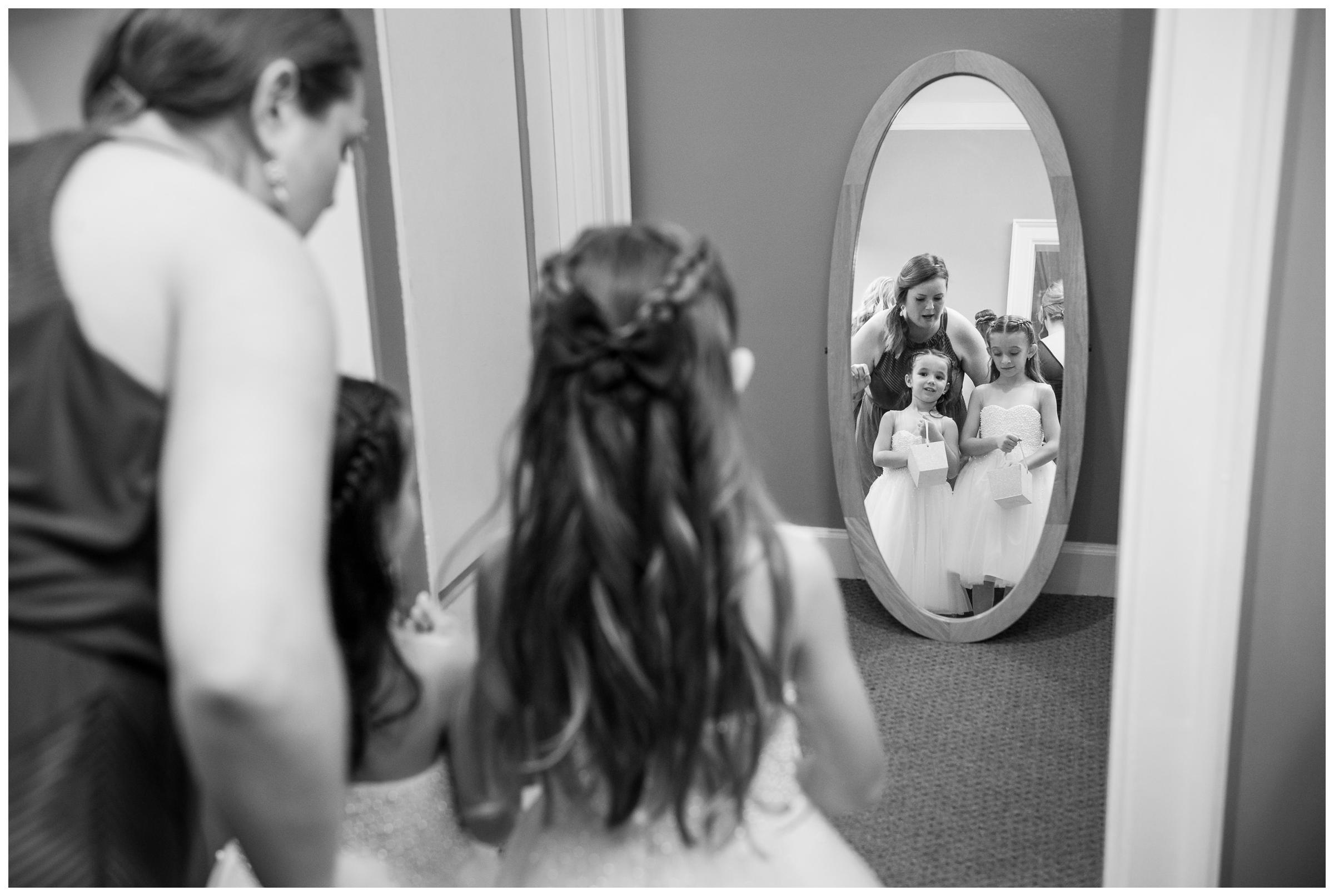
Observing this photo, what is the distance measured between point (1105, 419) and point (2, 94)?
2564 mm

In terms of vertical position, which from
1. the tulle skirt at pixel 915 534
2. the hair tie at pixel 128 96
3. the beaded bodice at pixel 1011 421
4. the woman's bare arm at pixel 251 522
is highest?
the hair tie at pixel 128 96

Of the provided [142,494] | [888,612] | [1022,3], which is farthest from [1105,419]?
[142,494]

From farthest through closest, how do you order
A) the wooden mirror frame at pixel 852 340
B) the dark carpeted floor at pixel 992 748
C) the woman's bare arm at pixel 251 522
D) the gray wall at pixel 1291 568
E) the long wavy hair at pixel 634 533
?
the wooden mirror frame at pixel 852 340 → the dark carpeted floor at pixel 992 748 → the gray wall at pixel 1291 568 → the long wavy hair at pixel 634 533 → the woman's bare arm at pixel 251 522

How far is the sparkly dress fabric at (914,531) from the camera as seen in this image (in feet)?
8.55

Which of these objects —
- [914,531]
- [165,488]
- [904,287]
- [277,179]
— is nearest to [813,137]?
[904,287]

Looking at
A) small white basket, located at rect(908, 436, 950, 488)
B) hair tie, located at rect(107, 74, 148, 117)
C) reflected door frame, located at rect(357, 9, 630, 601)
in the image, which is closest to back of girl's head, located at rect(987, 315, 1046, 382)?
small white basket, located at rect(908, 436, 950, 488)

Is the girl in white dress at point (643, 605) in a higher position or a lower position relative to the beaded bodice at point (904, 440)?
higher

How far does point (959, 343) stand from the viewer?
247cm

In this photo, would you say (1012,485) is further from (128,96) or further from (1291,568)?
(128,96)

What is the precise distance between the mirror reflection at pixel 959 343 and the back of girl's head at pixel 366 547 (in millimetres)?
1709

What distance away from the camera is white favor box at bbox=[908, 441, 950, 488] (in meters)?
2.55

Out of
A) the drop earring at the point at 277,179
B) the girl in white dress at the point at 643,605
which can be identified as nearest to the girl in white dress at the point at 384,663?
the girl in white dress at the point at 643,605

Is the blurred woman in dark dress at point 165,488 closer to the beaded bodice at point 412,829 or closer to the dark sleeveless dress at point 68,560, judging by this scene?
the dark sleeveless dress at point 68,560

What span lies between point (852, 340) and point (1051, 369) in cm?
51
